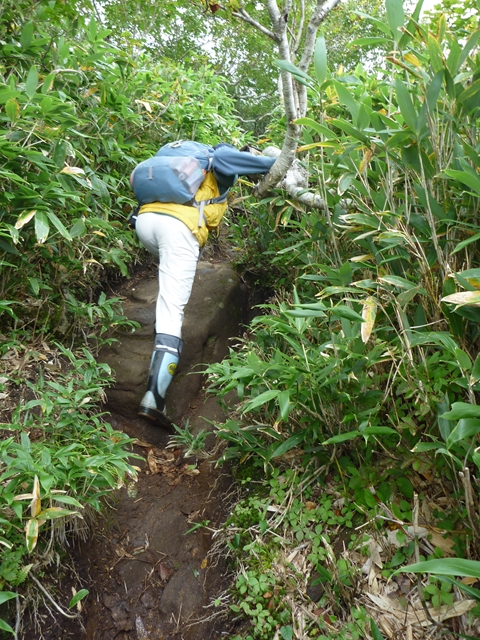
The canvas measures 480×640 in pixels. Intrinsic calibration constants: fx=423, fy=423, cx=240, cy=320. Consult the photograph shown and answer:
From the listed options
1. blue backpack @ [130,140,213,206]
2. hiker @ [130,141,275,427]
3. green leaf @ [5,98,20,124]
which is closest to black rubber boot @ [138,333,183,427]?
hiker @ [130,141,275,427]

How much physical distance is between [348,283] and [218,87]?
17.3 ft

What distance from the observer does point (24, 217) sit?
2518 mm

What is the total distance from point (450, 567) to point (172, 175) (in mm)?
3068

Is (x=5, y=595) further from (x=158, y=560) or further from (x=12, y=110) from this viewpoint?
(x=12, y=110)

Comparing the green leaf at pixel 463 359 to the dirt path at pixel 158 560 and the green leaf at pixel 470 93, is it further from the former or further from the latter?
the dirt path at pixel 158 560

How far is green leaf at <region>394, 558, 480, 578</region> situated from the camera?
3.53 feet

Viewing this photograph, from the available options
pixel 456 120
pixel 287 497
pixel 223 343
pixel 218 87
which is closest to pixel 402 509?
pixel 287 497

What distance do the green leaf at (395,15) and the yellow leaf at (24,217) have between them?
2.11 meters

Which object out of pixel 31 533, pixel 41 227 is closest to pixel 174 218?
pixel 41 227

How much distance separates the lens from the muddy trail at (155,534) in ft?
7.20

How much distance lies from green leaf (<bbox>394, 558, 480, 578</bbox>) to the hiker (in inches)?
92.1

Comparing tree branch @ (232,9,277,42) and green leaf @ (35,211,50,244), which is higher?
tree branch @ (232,9,277,42)

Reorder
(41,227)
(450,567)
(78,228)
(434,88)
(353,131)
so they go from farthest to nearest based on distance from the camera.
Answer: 1. (78,228)
2. (41,227)
3. (353,131)
4. (434,88)
5. (450,567)

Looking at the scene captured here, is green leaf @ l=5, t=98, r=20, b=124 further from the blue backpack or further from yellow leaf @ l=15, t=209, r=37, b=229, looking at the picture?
the blue backpack
